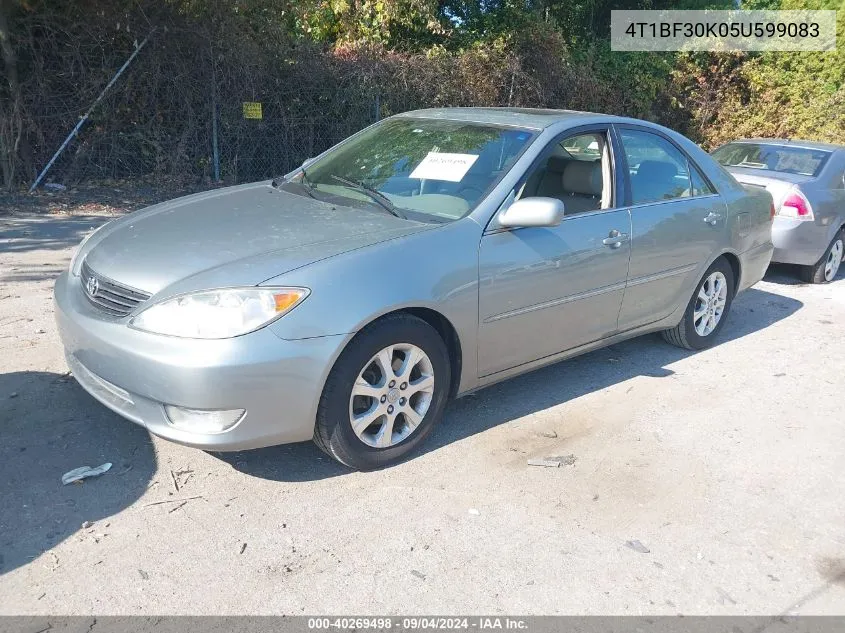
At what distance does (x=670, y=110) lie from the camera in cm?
1800

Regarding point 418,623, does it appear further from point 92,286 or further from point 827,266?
point 827,266

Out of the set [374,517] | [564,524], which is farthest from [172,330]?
[564,524]

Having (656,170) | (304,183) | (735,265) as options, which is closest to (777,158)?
(735,265)

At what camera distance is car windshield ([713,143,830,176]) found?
8.38 meters

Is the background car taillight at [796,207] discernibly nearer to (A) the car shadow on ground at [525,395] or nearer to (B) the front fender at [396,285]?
(A) the car shadow on ground at [525,395]

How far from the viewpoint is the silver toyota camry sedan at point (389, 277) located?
10.7ft

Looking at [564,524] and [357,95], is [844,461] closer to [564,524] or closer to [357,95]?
[564,524]

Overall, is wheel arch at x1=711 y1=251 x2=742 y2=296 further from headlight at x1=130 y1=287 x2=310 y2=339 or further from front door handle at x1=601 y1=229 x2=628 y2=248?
headlight at x1=130 y1=287 x2=310 y2=339

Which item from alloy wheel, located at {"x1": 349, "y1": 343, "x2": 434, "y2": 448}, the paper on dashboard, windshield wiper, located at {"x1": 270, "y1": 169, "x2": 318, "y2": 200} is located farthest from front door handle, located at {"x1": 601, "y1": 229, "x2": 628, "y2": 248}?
windshield wiper, located at {"x1": 270, "y1": 169, "x2": 318, "y2": 200}

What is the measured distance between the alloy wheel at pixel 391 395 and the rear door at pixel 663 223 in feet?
5.44

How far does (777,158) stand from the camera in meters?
8.62

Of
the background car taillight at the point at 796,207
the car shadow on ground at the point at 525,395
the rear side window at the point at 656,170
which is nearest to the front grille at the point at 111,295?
the car shadow on ground at the point at 525,395

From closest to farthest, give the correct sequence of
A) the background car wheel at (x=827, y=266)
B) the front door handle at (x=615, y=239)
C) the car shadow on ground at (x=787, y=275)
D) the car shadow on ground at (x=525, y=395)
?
1. the car shadow on ground at (x=525, y=395)
2. the front door handle at (x=615, y=239)
3. the background car wheel at (x=827, y=266)
4. the car shadow on ground at (x=787, y=275)

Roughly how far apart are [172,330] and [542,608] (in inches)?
72.1
